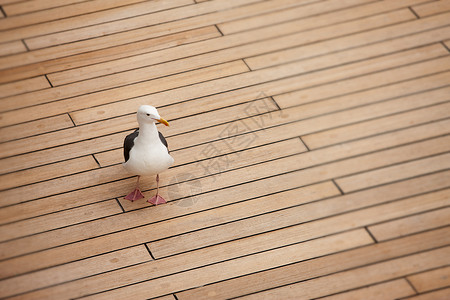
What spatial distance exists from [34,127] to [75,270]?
974 mm

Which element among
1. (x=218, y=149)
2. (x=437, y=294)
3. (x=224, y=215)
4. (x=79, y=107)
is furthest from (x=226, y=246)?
(x=79, y=107)

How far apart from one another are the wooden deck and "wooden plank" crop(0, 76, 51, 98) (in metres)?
0.01

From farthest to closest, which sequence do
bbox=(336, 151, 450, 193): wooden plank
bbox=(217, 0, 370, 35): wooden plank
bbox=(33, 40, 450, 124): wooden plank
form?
bbox=(217, 0, 370, 35): wooden plank
bbox=(33, 40, 450, 124): wooden plank
bbox=(336, 151, 450, 193): wooden plank

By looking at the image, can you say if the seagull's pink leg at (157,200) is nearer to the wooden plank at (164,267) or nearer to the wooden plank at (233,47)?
the wooden plank at (164,267)

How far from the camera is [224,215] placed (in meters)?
3.44

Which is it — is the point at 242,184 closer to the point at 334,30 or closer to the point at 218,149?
the point at 218,149

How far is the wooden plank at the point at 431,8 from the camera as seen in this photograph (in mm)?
4559

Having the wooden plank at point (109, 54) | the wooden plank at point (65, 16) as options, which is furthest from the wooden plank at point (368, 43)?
the wooden plank at point (65, 16)

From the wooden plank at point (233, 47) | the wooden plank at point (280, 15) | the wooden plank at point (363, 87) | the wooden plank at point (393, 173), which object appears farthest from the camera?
the wooden plank at point (280, 15)

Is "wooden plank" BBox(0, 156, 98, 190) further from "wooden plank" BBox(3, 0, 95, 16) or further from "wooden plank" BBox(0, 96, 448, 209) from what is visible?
"wooden plank" BBox(3, 0, 95, 16)

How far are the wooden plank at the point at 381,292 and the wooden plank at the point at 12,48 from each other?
2.35 m

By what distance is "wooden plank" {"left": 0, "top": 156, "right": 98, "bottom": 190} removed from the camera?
3529mm

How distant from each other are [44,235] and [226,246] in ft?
2.77

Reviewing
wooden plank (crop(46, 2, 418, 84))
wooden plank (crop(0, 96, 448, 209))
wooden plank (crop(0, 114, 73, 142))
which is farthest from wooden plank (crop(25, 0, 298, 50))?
wooden plank (crop(0, 96, 448, 209))
